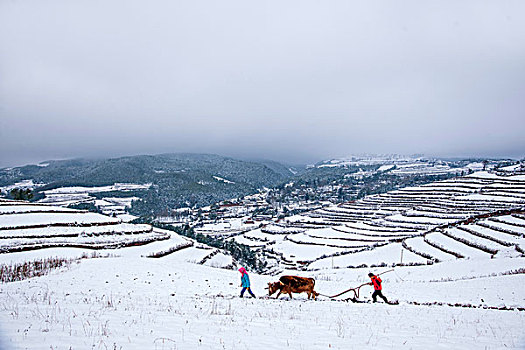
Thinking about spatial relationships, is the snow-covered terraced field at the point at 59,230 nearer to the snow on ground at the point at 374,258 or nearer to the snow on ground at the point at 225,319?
the snow on ground at the point at 225,319

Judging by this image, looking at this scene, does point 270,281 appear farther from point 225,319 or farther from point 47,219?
point 47,219

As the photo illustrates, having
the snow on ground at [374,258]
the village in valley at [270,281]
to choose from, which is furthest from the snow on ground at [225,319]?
the snow on ground at [374,258]

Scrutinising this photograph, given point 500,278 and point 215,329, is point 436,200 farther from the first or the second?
point 215,329

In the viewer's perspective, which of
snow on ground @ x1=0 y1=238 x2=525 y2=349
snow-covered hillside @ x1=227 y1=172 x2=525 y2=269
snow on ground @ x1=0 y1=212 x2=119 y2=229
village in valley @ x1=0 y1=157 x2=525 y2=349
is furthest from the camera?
snow-covered hillside @ x1=227 y1=172 x2=525 y2=269

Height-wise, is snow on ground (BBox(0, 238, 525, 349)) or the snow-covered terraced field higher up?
snow on ground (BBox(0, 238, 525, 349))

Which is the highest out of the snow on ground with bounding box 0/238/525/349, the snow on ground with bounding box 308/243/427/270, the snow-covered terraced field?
the snow on ground with bounding box 0/238/525/349

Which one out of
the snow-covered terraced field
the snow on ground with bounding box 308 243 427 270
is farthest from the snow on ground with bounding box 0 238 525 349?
the snow on ground with bounding box 308 243 427 270

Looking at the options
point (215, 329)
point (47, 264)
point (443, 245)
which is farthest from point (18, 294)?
point (443, 245)

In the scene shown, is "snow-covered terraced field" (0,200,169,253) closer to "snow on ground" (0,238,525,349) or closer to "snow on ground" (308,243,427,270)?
"snow on ground" (0,238,525,349)

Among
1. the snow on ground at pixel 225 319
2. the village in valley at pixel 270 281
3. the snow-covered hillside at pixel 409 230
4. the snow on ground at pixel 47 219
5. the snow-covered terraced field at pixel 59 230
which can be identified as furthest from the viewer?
the snow-covered hillside at pixel 409 230

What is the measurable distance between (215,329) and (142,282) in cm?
1096

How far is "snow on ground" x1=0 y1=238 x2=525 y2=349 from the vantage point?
6609mm

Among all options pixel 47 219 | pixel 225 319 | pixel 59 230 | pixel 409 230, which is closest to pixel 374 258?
pixel 409 230

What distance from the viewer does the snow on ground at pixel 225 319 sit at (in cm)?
661
